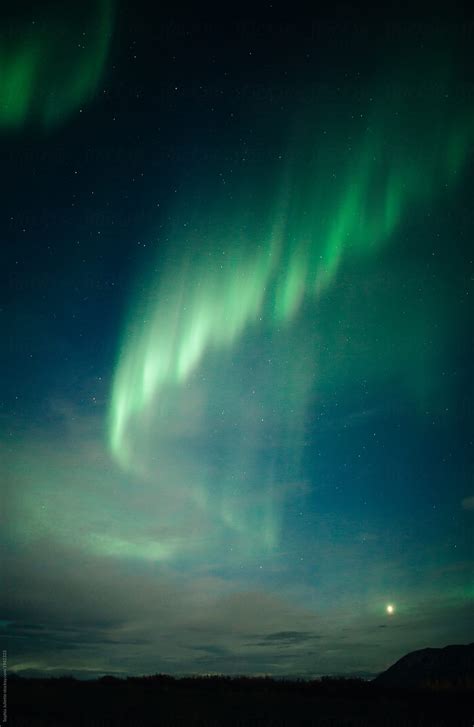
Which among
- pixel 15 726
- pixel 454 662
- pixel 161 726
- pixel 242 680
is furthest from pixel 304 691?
pixel 454 662

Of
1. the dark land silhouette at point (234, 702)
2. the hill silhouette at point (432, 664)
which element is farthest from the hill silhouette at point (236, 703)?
the hill silhouette at point (432, 664)

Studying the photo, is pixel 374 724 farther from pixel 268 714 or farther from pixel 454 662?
pixel 454 662

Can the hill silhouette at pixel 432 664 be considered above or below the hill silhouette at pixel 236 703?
below

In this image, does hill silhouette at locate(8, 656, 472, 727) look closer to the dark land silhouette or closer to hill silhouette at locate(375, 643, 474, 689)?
the dark land silhouette

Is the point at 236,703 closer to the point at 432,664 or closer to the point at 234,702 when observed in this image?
the point at 234,702

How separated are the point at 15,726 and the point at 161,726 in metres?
3.50

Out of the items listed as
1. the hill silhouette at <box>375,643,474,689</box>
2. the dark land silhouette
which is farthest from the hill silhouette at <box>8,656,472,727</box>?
the hill silhouette at <box>375,643,474,689</box>

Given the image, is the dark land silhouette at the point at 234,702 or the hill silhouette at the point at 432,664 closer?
the dark land silhouette at the point at 234,702

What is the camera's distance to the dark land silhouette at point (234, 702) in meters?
13.8

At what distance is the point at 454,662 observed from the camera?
189 ft

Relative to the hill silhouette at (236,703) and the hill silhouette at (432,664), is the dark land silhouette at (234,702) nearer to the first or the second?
the hill silhouette at (236,703)

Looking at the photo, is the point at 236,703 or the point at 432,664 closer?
the point at 236,703

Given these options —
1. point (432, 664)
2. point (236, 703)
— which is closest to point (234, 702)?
point (236, 703)

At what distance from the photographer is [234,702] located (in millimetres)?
16938
